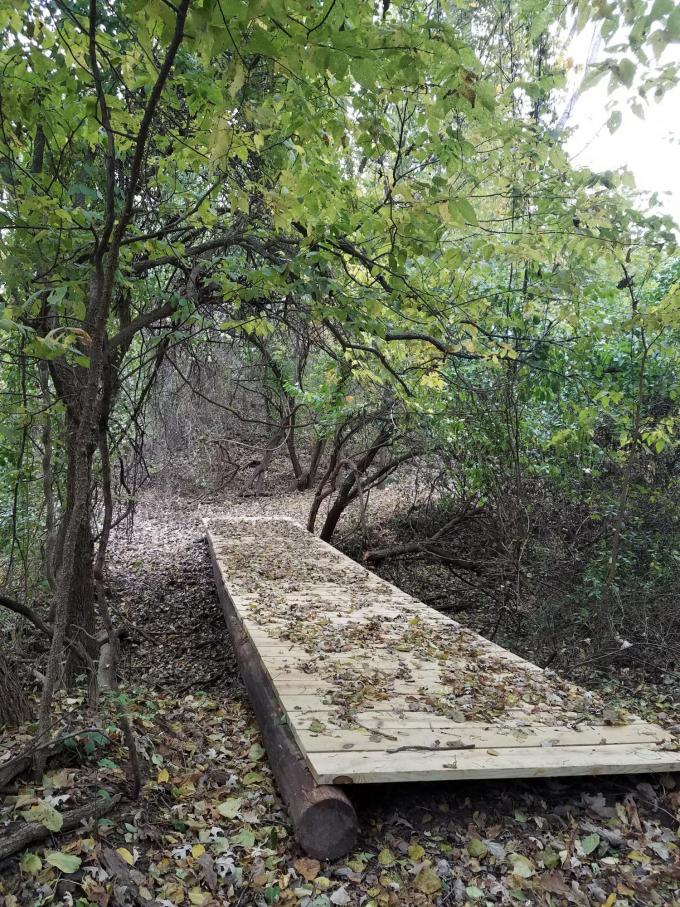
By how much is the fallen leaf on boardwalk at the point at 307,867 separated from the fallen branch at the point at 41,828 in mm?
753

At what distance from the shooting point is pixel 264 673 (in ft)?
12.3

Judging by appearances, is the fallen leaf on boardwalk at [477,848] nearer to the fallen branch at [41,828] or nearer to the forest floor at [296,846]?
the forest floor at [296,846]

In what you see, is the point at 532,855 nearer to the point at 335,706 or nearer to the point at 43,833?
the point at 335,706

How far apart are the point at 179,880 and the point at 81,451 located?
5.18 feet

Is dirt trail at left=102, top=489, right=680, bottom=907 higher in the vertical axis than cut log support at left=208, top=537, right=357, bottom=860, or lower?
lower

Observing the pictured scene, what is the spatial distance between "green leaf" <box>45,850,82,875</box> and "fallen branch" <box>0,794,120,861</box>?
0.30ft

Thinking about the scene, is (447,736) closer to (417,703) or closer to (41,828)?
(417,703)

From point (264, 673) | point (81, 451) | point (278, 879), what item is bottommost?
point (278, 879)

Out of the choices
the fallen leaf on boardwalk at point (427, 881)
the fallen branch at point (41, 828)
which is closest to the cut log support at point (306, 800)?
the fallen leaf on boardwalk at point (427, 881)

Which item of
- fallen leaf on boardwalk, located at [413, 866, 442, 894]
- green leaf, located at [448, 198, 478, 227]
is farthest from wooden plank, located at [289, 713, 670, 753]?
green leaf, located at [448, 198, 478, 227]

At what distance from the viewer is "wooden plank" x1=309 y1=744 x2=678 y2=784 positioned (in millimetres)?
2512

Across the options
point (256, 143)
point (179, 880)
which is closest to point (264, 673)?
point (179, 880)

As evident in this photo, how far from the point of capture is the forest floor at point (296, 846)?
2.15m

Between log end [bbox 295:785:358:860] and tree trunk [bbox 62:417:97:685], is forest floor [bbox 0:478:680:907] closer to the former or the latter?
log end [bbox 295:785:358:860]
